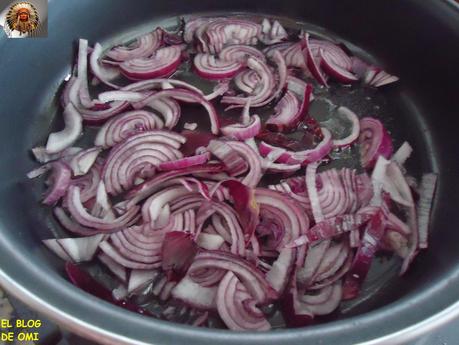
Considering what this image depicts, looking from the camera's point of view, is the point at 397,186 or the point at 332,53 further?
the point at 332,53

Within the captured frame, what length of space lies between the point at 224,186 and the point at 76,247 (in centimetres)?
37

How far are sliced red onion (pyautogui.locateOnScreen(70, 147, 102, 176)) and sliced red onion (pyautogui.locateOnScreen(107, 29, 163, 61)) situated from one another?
397 mm

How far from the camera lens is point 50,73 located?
5.02ft

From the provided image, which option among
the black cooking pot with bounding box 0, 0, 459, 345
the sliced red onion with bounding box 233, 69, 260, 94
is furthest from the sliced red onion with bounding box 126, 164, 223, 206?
the sliced red onion with bounding box 233, 69, 260, 94

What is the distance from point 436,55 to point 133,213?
99 cm

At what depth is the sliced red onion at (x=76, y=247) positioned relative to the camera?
3.84 ft

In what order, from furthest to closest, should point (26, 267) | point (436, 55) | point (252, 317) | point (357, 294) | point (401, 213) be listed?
point (436, 55) → point (401, 213) → point (357, 294) → point (252, 317) → point (26, 267)

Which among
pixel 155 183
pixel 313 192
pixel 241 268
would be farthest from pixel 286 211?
pixel 155 183

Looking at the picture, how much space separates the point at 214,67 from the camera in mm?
1586

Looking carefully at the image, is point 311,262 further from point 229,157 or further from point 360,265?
point 229,157

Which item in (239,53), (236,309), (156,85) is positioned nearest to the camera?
(236,309)

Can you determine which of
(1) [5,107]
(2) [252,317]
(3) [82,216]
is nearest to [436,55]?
(2) [252,317]

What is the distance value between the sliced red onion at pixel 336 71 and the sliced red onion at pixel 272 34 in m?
0.17

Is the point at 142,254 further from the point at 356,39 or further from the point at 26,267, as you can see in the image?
the point at 356,39
